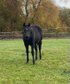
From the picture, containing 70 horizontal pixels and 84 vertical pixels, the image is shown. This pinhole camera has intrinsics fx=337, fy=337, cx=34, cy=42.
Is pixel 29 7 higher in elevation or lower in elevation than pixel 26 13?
higher

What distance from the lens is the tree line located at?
164ft

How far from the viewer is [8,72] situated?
1030 cm

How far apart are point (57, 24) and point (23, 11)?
5.72 meters

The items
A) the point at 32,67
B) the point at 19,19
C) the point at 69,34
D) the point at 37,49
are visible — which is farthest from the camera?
the point at 19,19

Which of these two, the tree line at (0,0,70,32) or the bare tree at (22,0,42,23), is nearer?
the tree line at (0,0,70,32)

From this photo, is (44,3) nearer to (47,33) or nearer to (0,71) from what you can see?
(47,33)

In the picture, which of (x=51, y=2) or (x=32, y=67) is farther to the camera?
(x=51, y=2)

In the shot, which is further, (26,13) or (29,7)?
(29,7)

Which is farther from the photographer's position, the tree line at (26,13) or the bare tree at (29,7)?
the bare tree at (29,7)

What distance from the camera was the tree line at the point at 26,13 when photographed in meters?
50.1

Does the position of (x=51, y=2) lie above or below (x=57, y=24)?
above

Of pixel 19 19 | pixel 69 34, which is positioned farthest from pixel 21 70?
pixel 19 19

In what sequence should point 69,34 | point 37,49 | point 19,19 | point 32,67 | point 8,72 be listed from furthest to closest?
point 19,19 < point 69,34 < point 37,49 < point 32,67 < point 8,72

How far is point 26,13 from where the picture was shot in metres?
50.4
